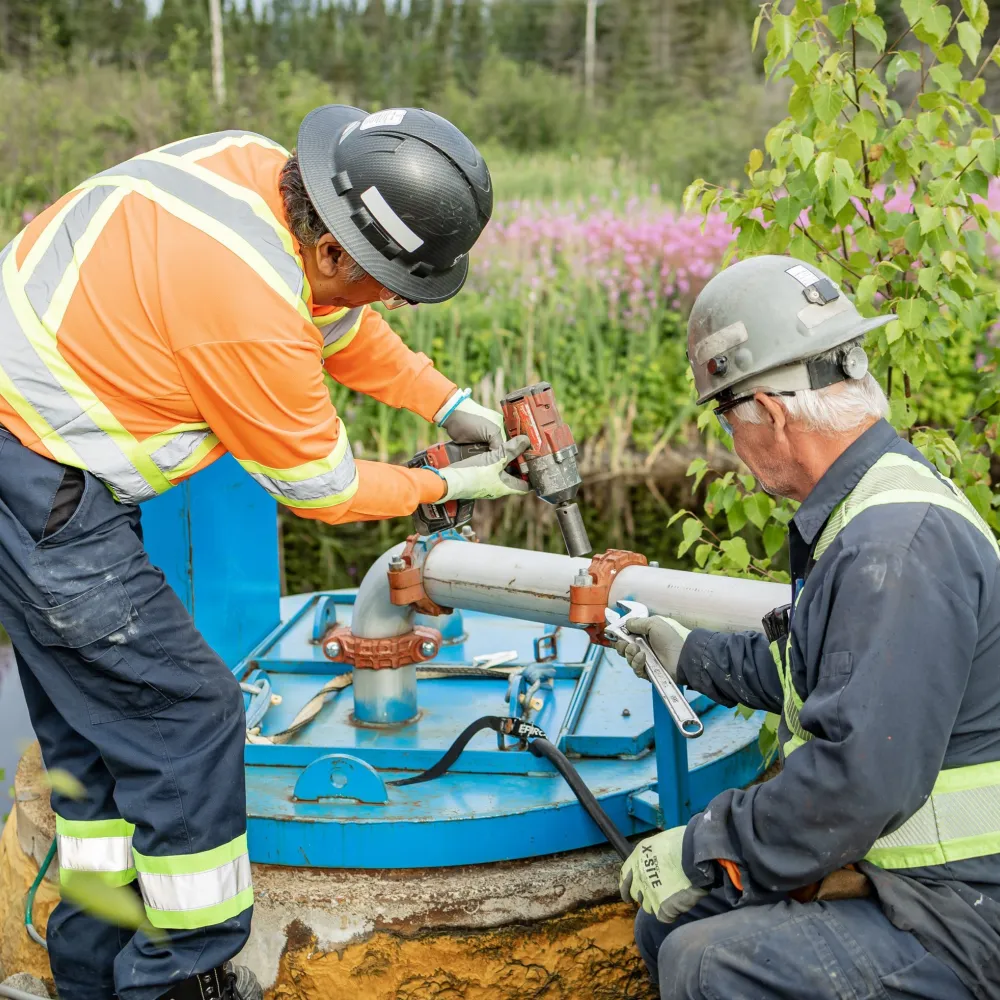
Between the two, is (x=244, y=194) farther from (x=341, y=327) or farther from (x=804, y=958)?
(x=804, y=958)

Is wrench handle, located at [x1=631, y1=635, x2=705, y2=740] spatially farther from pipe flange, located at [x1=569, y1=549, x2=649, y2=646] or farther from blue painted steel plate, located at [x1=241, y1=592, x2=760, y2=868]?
blue painted steel plate, located at [x1=241, y1=592, x2=760, y2=868]

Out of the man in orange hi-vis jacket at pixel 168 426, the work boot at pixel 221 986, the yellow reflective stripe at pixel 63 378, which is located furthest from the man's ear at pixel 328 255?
the work boot at pixel 221 986

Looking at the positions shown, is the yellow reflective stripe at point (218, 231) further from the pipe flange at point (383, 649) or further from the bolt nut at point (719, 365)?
the pipe flange at point (383, 649)

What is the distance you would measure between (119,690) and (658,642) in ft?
3.49

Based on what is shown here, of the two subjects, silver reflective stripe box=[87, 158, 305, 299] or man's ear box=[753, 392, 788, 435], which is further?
silver reflective stripe box=[87, 158, 305, 299]

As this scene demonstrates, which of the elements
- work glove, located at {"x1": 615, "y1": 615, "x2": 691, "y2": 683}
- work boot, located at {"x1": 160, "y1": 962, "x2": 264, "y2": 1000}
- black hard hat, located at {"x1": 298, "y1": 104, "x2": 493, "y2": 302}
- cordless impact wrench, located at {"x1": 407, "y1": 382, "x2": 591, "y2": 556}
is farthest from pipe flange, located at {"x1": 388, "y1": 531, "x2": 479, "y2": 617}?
work boot, located at {"x1": 160, "y1": 962, "x2": 264, "y2": 1000}

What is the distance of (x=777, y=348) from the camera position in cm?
198

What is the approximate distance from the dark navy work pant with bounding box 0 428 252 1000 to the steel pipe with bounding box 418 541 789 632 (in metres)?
0.78

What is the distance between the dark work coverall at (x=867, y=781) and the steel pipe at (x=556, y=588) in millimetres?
602

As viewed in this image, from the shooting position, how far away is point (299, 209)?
2314 millimetres

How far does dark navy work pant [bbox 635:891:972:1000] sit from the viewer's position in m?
1.76

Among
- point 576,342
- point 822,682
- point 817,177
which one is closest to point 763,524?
point 817,177

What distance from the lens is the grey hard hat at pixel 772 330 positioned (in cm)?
197

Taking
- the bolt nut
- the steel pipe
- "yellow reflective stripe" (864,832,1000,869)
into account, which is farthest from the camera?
the steel pipe
